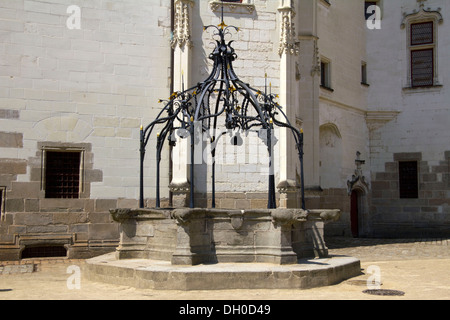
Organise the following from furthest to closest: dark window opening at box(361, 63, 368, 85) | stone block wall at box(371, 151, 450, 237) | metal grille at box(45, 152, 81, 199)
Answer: dark window opening at box(361, 63, 368, 85)
stone block wall at box(371, 151, 450, 237)
metal grille at box(45, 152, 81, 199)

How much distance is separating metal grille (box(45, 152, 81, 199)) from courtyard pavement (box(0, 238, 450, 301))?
1.52 meters

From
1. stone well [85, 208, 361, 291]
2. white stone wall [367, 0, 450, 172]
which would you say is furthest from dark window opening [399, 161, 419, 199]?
stone well [85, 208, 361, 291]

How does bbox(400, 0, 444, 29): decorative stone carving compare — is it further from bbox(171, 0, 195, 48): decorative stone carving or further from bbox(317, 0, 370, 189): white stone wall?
bbox(171, 0, 195, 48): decorative stone carving

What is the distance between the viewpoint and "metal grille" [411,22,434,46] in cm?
1900

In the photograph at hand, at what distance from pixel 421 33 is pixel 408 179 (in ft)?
17.2

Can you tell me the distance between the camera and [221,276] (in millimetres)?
7328

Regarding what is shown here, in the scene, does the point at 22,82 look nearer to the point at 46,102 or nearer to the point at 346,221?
the point at 46,102

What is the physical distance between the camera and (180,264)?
7.83m

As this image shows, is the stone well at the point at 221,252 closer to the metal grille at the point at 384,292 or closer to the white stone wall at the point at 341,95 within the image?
the metal grille at the point at 384,292

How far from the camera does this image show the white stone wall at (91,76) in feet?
38.6

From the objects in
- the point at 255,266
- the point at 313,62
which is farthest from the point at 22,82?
the point at 313,62

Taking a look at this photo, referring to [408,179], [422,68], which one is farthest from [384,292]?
[422,68]

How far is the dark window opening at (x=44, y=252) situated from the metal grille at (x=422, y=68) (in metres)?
13.5

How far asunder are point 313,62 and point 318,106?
1301 mm
